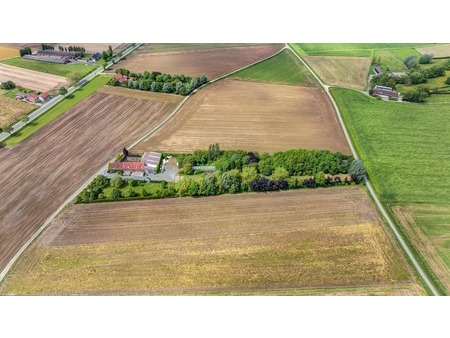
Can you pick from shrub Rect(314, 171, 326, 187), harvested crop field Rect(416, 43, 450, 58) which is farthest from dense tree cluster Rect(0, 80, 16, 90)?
harvested crop field Rect(416, 43, 450, 58)

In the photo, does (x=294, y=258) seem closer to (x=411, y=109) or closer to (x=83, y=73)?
(x=411, y=109)

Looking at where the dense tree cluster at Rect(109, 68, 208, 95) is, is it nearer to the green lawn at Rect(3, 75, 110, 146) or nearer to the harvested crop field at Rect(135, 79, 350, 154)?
the harvested crop field at Rect(135, 79, 350, 154)

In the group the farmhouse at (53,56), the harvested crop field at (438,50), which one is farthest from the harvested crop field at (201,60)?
the harvested crop field at (438,50)

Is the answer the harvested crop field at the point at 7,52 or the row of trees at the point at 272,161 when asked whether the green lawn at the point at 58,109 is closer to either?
the harvested crop field at the point at 7,52

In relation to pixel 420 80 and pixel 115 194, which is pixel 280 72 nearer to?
pixel 420 80

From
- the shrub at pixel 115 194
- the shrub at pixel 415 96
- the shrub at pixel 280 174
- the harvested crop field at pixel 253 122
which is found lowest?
the shrub at pixel 115 194
